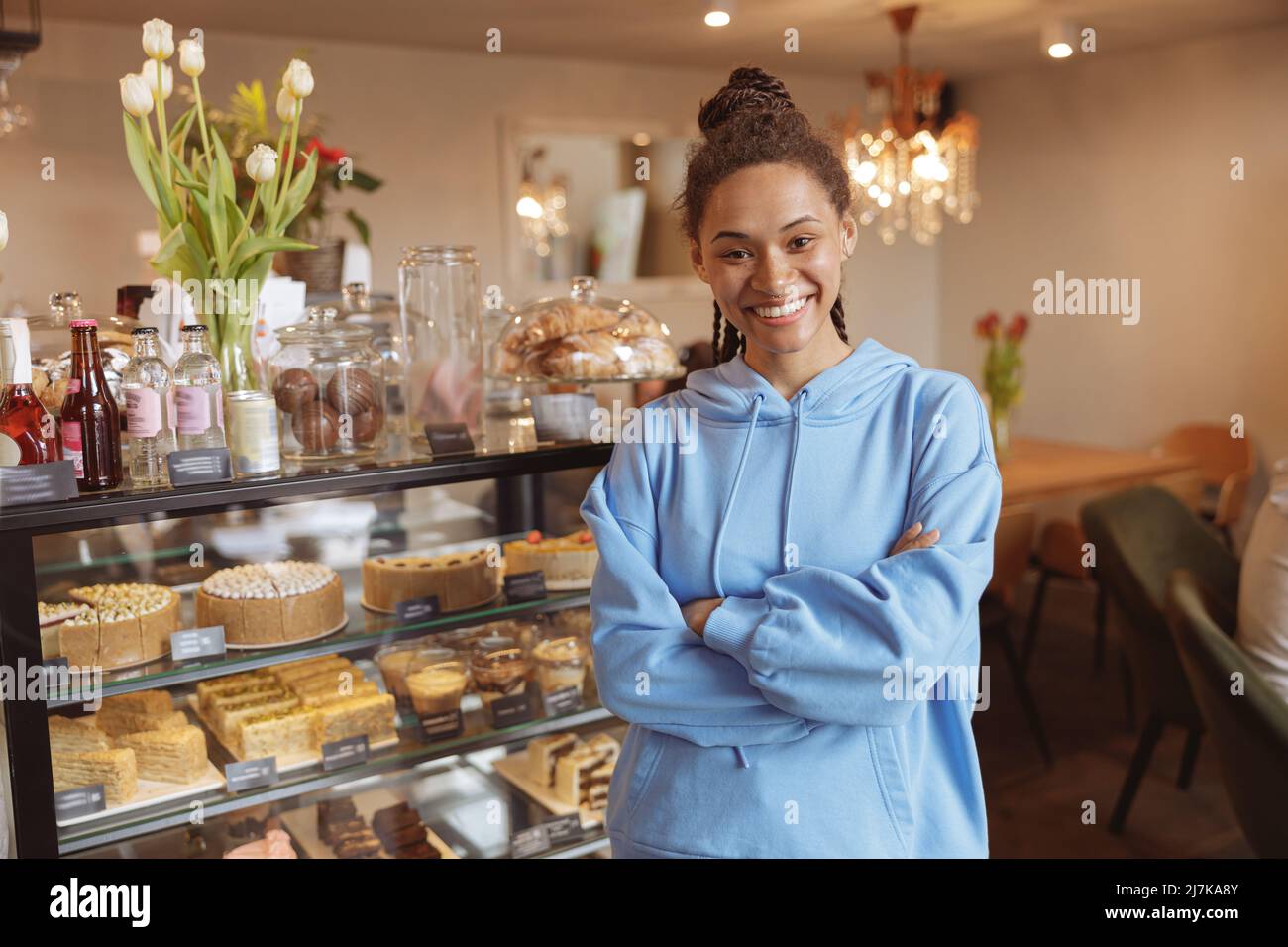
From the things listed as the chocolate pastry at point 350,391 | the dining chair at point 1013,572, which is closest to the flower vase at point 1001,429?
the dining chair at point 1013,572

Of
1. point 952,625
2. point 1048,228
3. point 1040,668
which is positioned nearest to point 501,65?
point 1048,228

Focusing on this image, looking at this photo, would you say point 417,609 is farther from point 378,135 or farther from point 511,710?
point 378,135

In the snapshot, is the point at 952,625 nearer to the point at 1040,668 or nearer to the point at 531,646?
the point at 531,646

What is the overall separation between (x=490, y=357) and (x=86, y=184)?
3.62 metres

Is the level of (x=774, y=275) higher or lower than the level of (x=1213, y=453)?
higher

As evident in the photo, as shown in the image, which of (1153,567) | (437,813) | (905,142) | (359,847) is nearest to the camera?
(359,847)

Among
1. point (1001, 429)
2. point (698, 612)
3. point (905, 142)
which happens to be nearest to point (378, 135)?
point (905, 142)

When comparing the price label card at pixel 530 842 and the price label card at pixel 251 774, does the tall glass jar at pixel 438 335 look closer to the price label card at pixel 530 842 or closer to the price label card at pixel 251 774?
the price label card at pixel 251 774

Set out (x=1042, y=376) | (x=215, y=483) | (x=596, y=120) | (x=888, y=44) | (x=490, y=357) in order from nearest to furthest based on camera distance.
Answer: (x=215, y=483)
(x=490, y=357)
(x=888, y=44)
(x=596, y=120)
(x=1042, y=376)

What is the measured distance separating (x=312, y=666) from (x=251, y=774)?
0.88 feet

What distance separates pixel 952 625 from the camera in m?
1.29

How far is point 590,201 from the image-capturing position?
241 inches

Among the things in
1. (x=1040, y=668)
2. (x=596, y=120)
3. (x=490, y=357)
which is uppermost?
(x=596, y=120)

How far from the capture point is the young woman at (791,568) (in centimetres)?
128
